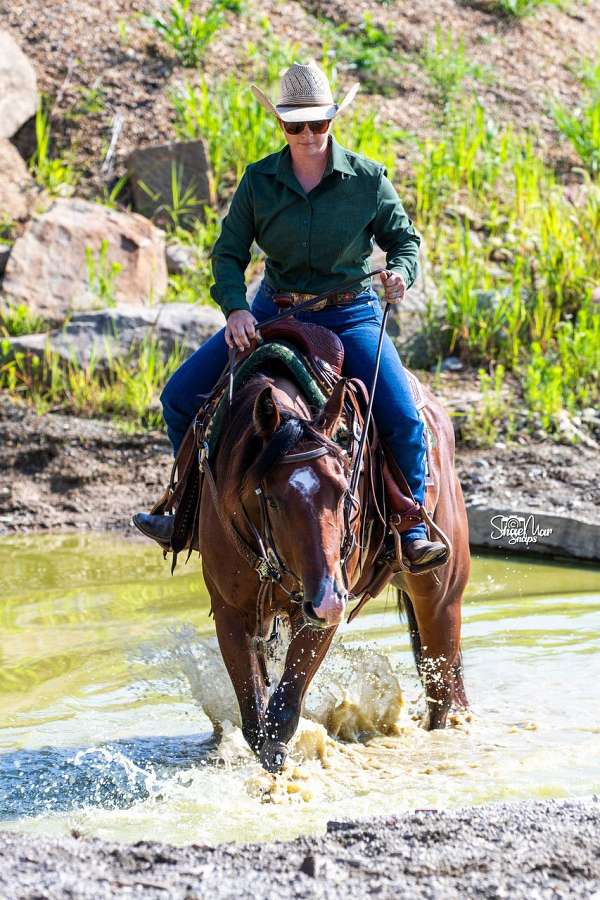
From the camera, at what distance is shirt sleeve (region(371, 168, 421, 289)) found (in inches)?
209

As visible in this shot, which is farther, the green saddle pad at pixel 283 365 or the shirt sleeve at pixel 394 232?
the shirt sleeve at pixel 394 232

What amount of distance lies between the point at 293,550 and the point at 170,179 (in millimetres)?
9308

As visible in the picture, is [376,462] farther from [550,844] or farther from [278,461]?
[550,844]

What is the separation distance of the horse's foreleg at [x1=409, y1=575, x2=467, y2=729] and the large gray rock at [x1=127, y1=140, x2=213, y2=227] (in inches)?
307

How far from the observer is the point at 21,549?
916cm

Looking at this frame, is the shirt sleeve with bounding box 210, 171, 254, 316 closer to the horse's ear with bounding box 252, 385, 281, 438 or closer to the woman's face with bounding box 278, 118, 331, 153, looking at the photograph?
the woman's face with bounding box 278, 118, 331, 153

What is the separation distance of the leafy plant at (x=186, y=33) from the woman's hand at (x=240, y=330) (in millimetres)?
10079

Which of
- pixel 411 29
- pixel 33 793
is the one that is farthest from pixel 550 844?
pixel 411 29

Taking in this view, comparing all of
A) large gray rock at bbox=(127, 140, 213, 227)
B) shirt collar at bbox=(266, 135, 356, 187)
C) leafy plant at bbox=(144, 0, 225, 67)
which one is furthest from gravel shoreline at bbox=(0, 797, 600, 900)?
leafy plant at bbox=(144, 0, 225, 67)

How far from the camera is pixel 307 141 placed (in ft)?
16.8

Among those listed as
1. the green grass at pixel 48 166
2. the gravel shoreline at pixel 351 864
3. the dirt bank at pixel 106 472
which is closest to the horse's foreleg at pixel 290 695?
the gravel shoreline at pixel 351 864

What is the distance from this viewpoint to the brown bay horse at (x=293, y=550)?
4312 mm

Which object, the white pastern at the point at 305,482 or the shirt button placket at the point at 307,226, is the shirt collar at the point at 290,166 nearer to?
the shirt button placket at the point at 307,226

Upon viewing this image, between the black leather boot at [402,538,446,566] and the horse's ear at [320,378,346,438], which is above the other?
the horse's ear at [320,378,346,438]
